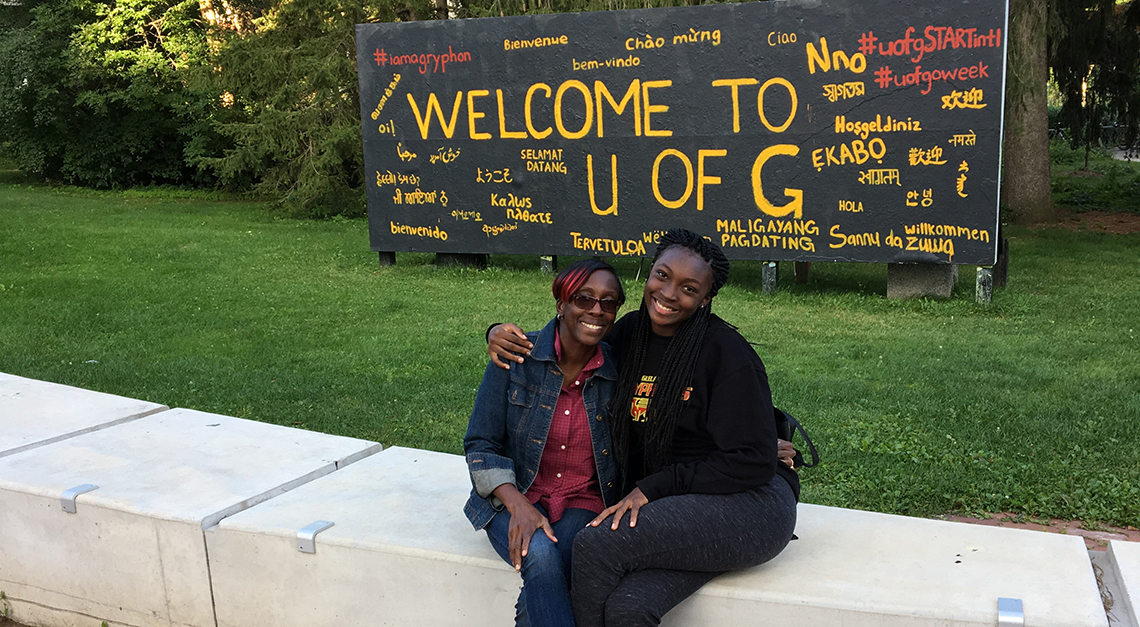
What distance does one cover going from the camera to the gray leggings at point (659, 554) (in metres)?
2.78

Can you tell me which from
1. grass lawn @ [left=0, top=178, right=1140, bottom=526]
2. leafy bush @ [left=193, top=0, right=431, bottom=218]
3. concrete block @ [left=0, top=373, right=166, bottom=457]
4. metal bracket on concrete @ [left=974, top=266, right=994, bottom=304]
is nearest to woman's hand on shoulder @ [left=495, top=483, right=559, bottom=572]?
grass lawn @ [left=0, top=178, right=1140, bottom=526]

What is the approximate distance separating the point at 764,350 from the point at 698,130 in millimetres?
3118

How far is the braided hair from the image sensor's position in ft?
9.86

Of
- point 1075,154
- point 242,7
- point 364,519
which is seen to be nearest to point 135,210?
point 242,7

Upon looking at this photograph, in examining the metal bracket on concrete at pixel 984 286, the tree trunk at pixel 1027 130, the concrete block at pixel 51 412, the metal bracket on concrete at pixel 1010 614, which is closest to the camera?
the metal bracket on concrete at pixel 1010 614

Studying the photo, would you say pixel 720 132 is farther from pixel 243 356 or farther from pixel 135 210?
pixel 135 210

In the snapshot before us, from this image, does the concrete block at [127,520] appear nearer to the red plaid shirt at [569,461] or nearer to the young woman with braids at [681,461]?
the red plaid shirt at [569,461]

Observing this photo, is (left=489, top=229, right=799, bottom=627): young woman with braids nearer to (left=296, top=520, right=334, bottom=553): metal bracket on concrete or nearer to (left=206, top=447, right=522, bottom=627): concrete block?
(left=206, top=447, right=522, bottom=627): concrete block

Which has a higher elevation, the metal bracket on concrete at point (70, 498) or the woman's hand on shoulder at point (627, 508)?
the woman's hand on shoulder at point (627, 508)

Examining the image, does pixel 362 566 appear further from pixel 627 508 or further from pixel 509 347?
pixel 627 508

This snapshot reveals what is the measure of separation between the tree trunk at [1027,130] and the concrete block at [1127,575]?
11.9m

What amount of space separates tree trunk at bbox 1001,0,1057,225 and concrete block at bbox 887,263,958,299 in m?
5.30

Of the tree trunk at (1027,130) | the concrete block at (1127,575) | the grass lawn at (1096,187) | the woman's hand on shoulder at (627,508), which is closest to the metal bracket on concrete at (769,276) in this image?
the tree trunk at (1027,130)

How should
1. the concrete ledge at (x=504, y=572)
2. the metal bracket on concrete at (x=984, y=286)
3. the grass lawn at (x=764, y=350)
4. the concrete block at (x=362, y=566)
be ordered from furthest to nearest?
1. the metal bracket on concrete at (x=984, y=286)
2. the grass lawn at (x=764, y=350)
3. the concrete block at (x=362, y=566)
4. the concrete ledge at (x=504, y=572)
